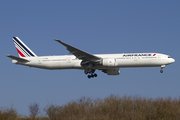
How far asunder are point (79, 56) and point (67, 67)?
2999 millimetres

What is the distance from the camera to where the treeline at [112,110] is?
2512 centimetres

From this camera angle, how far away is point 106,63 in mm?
36375

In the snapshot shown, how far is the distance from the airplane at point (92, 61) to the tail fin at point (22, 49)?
785mm

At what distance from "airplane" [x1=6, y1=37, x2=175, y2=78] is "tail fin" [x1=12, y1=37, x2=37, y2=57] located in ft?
2.58

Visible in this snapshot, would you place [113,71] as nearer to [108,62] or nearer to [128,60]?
[108,62]

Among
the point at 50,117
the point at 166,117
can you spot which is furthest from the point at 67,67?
the point at 166,117

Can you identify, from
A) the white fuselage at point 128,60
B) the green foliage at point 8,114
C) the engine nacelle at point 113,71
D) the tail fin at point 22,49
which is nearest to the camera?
the green foliage at point 8,114

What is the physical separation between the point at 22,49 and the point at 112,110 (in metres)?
22.5

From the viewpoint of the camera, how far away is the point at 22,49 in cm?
4350

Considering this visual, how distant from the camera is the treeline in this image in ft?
82.4

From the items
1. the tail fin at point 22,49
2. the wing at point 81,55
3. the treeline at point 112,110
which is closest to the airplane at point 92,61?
the wing at point 81,55

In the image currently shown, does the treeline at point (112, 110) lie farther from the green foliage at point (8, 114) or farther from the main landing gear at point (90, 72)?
the main landing gear at point (90, 72)

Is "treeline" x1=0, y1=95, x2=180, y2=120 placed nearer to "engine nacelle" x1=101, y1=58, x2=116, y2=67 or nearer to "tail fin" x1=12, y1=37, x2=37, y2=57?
"engine nacelle" x1=101, y1=58, x2=116, y2=67

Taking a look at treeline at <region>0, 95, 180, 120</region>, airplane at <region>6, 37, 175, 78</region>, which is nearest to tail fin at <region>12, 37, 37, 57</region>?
airplane at <region>6, 37, 175, 78</region>
